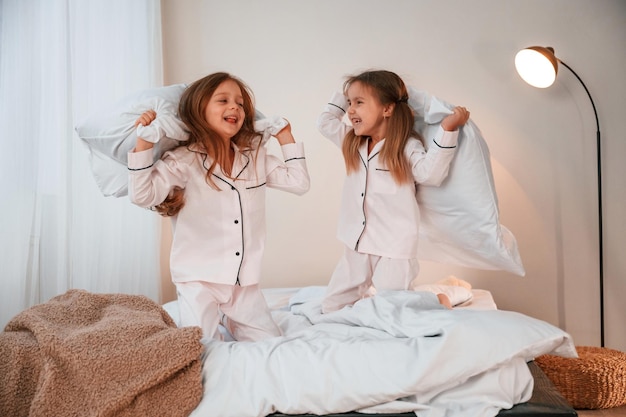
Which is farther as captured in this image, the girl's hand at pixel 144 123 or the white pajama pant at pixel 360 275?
the white pajama pant at pixel 360 275

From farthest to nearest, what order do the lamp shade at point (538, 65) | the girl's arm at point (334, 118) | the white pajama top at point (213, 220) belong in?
the lamp shade at point (538, 65), the girl's arm at point (334, 118), the white pajama top at point (213, 220)

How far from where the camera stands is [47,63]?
217cm

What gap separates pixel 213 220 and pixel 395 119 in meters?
0.71

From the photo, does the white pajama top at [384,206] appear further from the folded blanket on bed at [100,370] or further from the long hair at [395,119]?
the folded blanket on bed at [100,370]

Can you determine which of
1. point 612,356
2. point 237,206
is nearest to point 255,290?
point 237,206

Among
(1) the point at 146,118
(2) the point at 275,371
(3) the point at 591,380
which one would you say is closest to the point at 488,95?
(3) the point at 591,380

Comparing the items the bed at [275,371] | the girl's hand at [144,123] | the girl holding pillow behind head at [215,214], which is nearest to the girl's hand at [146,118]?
the girl's hand at [144,123]

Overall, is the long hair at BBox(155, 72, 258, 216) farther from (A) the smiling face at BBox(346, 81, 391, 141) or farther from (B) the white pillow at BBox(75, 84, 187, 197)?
(A) the smiling face at BBox(346, 81, 391, 141)

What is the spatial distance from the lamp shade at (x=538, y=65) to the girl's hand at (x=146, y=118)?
63.1 inches

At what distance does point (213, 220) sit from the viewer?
2000 millimetres

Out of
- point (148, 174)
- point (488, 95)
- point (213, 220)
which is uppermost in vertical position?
point (488, 95)

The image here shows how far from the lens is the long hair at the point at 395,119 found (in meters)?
2.17

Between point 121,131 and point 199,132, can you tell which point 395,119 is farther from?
point 121,131

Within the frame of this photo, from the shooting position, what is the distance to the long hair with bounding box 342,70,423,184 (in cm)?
217
